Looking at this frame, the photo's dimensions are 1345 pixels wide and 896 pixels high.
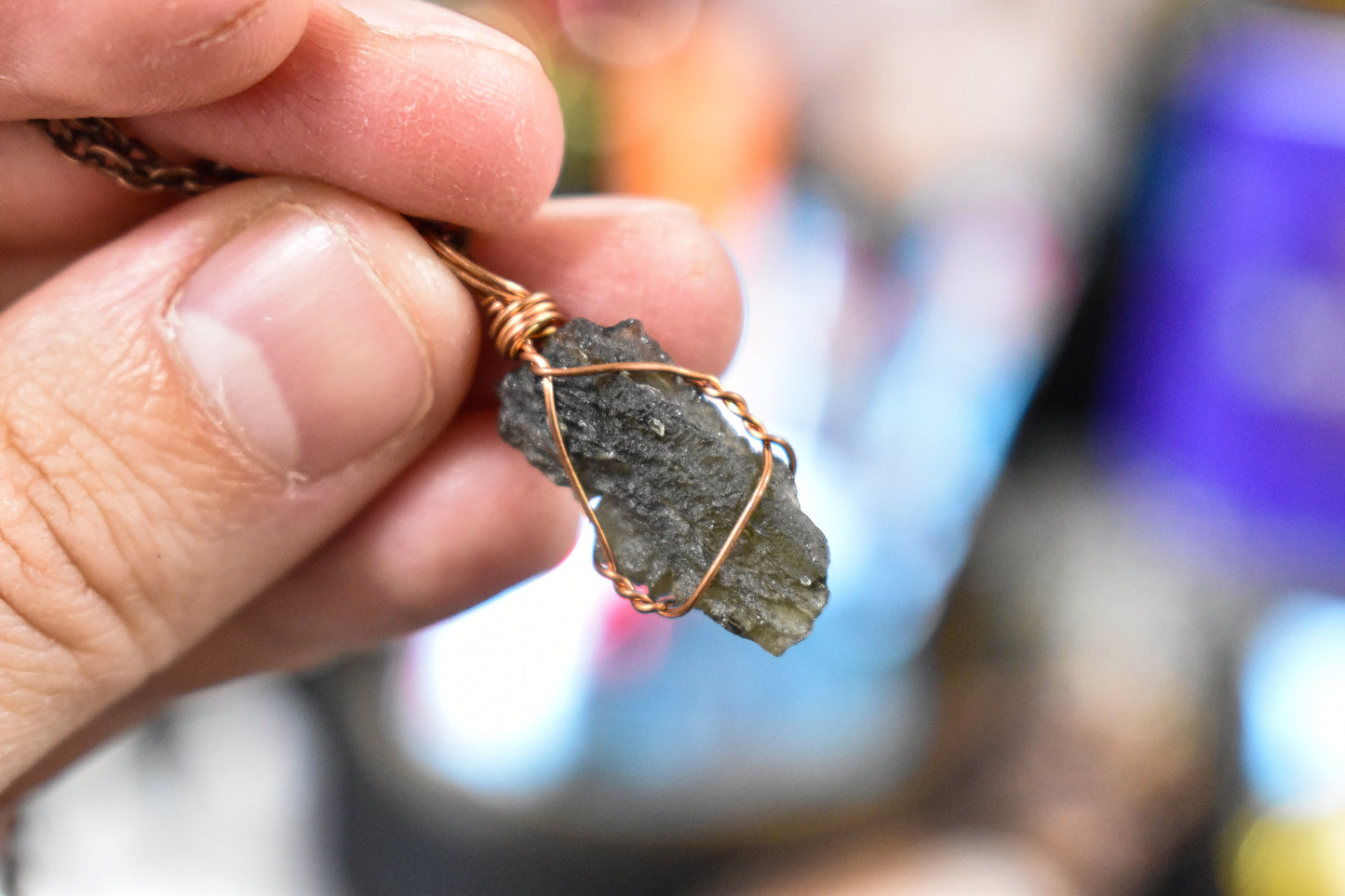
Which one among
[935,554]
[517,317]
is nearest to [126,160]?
[517,317]

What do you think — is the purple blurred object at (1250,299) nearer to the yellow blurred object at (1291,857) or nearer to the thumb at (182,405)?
the yellow blurred object at (1291,857)

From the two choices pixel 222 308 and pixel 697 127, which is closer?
pixel 222 308

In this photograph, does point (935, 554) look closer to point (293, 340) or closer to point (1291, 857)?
point (1291, 857)

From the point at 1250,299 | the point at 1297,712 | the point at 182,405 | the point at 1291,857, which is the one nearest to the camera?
the point at 182,405

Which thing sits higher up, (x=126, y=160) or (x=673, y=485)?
(x=126, y=160)

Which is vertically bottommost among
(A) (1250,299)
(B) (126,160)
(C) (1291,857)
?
(C) (1291,857)

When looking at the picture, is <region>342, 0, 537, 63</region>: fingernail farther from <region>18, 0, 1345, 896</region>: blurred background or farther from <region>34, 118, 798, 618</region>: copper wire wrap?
<region>18, 0, 1345, 896</region>: blurred background

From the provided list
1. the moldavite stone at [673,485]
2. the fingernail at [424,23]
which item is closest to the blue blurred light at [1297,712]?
the moldavite stone at [673,485]

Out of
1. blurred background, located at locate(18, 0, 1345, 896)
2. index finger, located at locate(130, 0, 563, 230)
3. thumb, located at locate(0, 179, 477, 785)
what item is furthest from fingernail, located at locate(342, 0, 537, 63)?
blurred background, located at locate(18, 0, 1345, 896)
